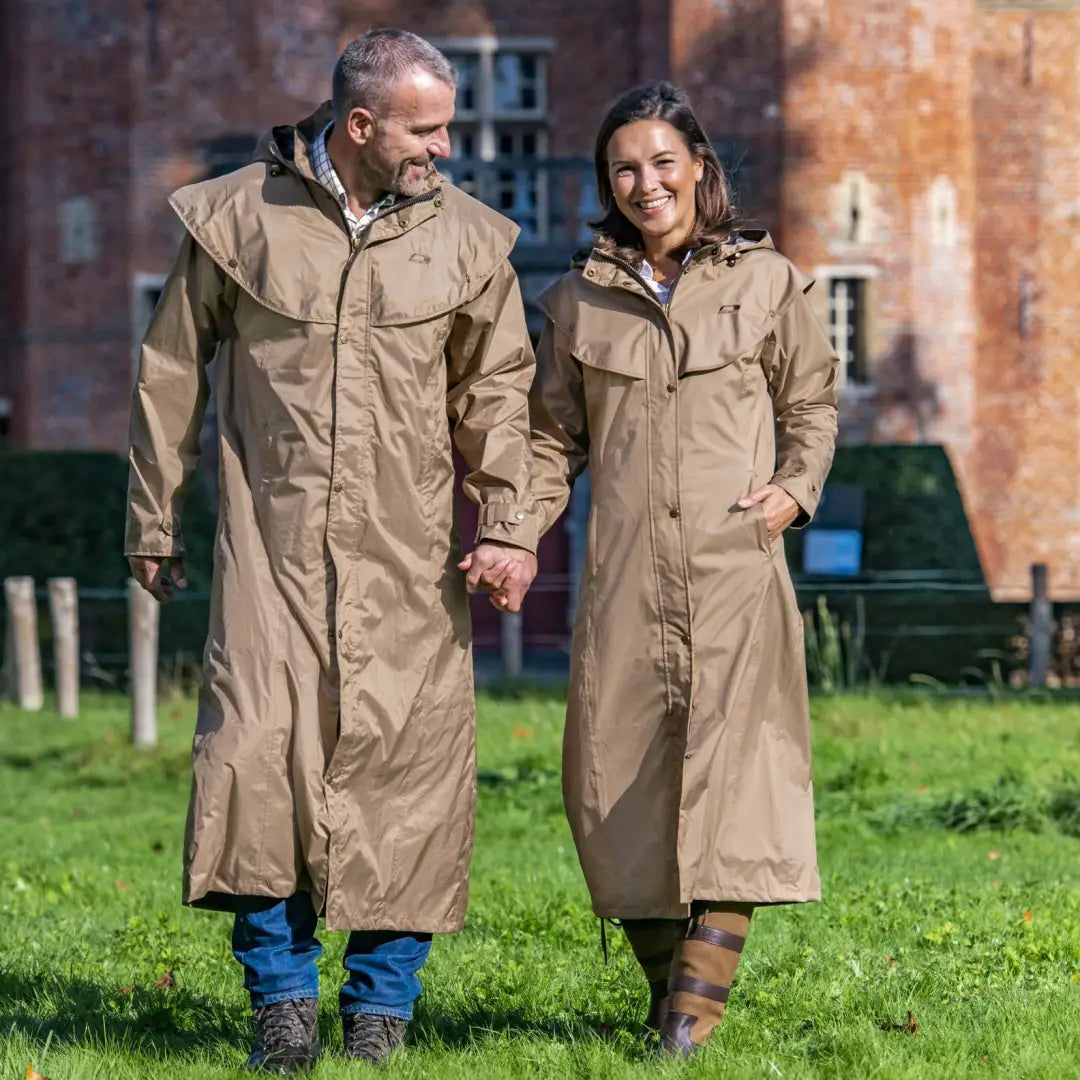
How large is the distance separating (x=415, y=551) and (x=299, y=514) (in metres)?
0.26

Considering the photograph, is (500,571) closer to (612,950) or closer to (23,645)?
(612,950)

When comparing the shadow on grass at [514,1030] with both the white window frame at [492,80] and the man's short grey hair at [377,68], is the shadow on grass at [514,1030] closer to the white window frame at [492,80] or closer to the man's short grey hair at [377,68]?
the man's short grey hair at [377,68]

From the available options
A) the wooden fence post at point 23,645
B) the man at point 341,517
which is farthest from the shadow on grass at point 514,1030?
the wooden fence post at point 23,645

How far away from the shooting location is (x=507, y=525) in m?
4.20

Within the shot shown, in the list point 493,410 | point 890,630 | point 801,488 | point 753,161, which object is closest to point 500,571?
point 493,410

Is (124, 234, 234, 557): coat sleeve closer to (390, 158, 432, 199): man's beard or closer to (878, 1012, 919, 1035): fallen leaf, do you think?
(390, 158, 432, 199): man's beard

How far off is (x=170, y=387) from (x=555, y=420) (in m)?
0.85

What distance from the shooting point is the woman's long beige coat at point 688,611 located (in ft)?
13.5

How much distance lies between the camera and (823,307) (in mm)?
20047

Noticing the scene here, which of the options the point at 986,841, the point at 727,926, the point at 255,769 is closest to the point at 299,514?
the point at 255,769

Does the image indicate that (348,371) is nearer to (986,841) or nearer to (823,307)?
(986,841)

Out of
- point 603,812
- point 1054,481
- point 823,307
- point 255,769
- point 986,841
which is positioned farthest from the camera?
point 1054,481

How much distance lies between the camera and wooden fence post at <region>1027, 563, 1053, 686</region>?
14356mm

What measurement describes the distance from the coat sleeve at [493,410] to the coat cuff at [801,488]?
542mm
